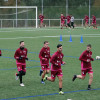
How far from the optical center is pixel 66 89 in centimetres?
1221

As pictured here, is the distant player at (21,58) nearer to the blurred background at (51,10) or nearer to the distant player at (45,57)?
the distant player at (45,57)

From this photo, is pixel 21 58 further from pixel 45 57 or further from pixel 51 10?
pixel 51 10

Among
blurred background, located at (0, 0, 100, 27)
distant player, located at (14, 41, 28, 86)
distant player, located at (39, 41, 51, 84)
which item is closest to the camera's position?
distant player, located at (14, 41, 28, 86)

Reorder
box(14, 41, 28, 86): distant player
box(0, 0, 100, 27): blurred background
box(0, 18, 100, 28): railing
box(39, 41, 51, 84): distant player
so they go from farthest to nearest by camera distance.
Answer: box(0, 0, 100, 27): blurred background, box(0, 18, 100, 28): railing, box(39, 41, 51, 84): distant player, box(14, 41, 28, 86): distant player

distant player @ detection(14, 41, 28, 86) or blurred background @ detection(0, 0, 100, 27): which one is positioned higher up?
blurred background @ detection(0, 0, 100, 27)

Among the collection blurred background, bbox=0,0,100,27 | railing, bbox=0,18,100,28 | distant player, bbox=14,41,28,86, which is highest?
blurred background, bbox=0,0,100,27

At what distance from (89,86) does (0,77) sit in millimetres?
3991

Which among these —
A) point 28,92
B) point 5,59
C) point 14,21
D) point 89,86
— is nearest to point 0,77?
point 28,92

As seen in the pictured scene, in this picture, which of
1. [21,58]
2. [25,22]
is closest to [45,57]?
[21,58]

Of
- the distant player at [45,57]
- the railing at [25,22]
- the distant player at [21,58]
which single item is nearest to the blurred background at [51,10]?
the railing at [25,22]

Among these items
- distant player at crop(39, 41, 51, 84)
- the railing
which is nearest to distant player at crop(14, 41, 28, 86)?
distant player at crop(39, 41, 51, 84)

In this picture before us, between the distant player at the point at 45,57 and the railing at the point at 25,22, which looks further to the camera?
the railing at the point at 25,22

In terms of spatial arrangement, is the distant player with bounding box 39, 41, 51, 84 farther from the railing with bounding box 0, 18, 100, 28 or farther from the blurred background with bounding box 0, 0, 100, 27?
the blurred background with bounding box 0, 0, 100, 27

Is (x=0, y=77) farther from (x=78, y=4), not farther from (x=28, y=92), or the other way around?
(x=78, y=4)
